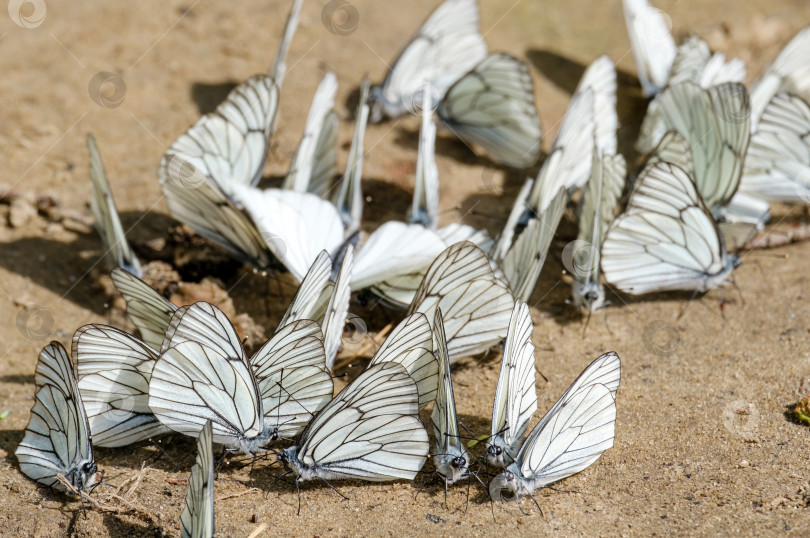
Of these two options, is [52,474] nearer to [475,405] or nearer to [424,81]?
[475,405]

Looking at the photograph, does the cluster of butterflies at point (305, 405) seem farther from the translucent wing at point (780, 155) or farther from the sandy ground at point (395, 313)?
the translucent wing at point (780, 155)

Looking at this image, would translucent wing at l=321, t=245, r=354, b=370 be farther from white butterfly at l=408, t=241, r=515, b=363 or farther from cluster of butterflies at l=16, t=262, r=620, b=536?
white butterfly at l=408, t=241, r=515, b=363

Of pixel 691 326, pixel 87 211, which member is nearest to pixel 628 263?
pixel 691 326

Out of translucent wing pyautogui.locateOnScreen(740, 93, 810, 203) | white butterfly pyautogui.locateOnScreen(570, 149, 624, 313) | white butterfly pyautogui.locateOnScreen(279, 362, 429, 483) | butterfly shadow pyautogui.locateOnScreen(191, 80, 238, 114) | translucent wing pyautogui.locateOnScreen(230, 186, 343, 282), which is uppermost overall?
butterfly shadow pyautogui.locateOnScreen(191, 80, 238, 114)

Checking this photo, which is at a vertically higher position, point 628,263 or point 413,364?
point 413,364

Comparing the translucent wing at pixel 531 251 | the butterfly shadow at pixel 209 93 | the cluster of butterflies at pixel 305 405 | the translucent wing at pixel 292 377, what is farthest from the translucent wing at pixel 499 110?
the translucent wing at pixel 292 377

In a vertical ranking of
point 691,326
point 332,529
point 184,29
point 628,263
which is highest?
point 184,29

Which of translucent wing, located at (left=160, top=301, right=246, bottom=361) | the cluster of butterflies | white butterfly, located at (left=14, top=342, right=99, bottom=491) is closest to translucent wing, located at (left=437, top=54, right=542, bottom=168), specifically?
the cluster of butterflies

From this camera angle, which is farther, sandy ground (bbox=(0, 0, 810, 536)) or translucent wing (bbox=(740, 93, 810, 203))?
translucent wing (bbox=(740, 93, 810, 203))
